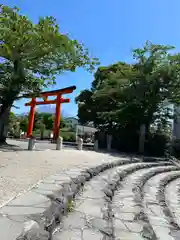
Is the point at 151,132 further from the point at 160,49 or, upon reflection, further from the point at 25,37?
the point at 25,37

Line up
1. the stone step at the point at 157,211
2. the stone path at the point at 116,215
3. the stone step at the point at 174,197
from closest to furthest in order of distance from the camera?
the stone path at the point at 116,215 < the stone step at the point at 157,211 < the stone step at the point at 174,197

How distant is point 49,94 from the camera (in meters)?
22.5

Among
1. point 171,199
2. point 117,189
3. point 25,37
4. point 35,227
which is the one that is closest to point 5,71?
point 25,37

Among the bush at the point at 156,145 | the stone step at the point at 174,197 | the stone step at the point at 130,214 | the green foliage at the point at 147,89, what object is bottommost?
the stone step at the point at 174,197

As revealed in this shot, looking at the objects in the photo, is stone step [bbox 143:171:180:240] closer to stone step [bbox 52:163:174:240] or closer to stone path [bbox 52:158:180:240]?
stone path [bbox 52:158:180:240]

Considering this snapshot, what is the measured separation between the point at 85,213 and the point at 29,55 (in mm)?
9933

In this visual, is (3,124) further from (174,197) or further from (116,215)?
(116,215)

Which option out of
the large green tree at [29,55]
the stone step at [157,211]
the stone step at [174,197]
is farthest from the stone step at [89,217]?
the large green tree at [29,55]

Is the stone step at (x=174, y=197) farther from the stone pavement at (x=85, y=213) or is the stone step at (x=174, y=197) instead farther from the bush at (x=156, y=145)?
the bush at (x=156, y=145)

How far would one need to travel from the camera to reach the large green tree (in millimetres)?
10508

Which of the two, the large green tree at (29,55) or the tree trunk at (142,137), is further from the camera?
the tree trunk at (142,137)

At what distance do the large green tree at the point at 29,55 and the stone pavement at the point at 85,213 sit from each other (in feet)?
23.5

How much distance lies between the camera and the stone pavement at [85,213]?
278 cm

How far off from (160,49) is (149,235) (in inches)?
559
